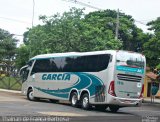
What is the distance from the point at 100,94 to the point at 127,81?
5.36ft

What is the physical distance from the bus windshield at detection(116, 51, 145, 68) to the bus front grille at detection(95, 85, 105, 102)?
65.7 inches

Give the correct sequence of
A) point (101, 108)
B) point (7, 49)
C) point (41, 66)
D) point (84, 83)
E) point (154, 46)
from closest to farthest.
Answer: point (84, 83)
point (101, 108)
point (41, 66)
point (154, 46)
point (7, 49)

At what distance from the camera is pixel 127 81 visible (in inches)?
1023

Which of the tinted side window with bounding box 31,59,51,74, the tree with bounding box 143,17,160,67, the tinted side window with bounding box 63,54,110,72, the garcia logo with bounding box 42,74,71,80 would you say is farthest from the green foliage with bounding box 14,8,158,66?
the tinted side window with bounding box 63,54,110,72

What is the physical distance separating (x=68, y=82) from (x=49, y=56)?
317 centimetres

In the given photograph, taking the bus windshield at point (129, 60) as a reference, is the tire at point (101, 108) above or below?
below

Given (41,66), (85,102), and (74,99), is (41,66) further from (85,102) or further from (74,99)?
(85,102)

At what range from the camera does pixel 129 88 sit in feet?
85.5

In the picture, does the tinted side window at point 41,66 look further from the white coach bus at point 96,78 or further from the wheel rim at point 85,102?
the wheel rim at point 85,102

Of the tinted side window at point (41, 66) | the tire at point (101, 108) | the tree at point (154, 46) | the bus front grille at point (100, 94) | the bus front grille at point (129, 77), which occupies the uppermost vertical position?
the tree at point (154, 46)

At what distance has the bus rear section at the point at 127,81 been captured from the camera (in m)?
25.6

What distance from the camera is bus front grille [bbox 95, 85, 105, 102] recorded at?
26.0 metres

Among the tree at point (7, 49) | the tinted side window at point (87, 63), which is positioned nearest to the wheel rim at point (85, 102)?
the tinted side window at point (87, 63)

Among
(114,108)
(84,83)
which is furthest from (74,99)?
(114,108)
